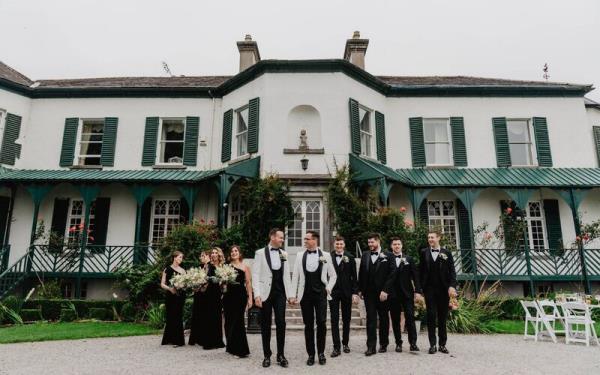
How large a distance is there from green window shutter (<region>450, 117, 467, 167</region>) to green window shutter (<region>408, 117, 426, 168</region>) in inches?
48.5

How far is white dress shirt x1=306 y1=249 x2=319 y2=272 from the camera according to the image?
241 inches

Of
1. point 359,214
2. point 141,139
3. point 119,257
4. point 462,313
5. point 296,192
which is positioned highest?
point 141,139

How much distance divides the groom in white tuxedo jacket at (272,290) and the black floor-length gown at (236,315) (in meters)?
0.64

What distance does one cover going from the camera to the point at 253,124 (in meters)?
14.0

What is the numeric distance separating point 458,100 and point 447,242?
7089mm

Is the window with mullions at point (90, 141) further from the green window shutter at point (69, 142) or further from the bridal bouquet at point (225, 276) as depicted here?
the bridal bouquet at point (225, 276)

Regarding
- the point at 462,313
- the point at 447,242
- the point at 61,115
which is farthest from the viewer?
the point at 61,115

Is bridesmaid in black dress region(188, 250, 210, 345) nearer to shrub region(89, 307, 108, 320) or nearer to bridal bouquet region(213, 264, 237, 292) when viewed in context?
bridal bouquet region(213, 264, 237, 292)

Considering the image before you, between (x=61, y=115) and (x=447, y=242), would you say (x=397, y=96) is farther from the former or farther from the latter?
(x=61, y=115)

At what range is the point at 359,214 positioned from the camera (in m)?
11.9

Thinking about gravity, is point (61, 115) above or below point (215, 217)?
above

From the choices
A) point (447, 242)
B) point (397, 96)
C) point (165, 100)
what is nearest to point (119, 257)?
point (165, 100)

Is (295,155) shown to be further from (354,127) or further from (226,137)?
(226,137)

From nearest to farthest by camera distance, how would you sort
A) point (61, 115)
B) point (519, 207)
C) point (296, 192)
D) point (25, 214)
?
point (296, 192)
point (519, 207)
point (25, 214)
point (61, 115)
